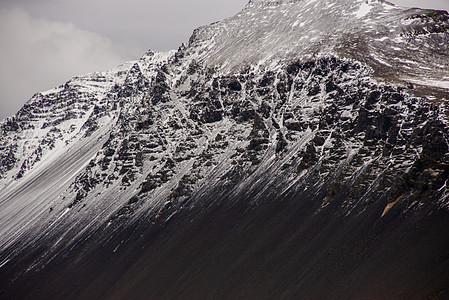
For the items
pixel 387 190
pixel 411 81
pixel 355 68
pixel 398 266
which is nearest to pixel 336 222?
pixel 387 190

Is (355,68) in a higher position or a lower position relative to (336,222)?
higher

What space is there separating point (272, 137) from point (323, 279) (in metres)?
79.8

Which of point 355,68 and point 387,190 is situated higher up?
point 355,68

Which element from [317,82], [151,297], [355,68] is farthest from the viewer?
[317,82]

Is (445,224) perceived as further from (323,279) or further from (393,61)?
(393,61)

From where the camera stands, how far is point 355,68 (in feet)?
603

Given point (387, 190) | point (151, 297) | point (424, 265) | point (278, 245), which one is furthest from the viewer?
point (151, 297)

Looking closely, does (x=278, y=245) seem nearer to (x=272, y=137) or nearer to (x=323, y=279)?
(x=323, y=279)

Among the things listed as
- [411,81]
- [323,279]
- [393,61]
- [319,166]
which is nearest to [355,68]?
[393,61]

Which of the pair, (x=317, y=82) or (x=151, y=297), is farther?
(x=317, y=82)

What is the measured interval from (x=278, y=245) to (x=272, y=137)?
57.7 m

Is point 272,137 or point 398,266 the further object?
point 272,137

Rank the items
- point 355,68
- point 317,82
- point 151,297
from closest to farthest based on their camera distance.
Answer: point 151,297
point 355,68
point 317,82

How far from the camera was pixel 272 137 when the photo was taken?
644ft
